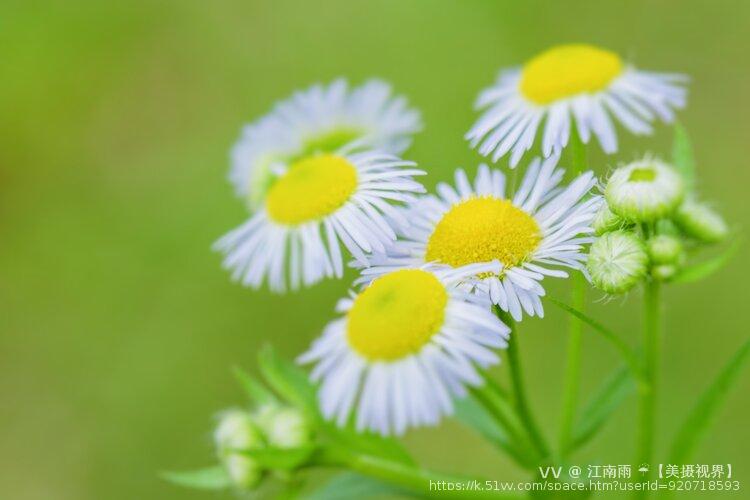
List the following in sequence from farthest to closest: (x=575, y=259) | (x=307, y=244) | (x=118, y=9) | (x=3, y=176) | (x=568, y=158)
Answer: (x=118, y=9) < (x=3, y=176) < (x=568, y=158) < (x=307, y=244) < (x=575, y=259)

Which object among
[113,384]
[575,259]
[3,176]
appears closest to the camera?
[575,259]

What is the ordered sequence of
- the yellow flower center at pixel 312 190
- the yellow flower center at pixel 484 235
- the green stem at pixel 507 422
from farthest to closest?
the yellow flower center at pixel 312 190 < the green stem at pixel 507 422 < the yellow flower center at pixel 484 235

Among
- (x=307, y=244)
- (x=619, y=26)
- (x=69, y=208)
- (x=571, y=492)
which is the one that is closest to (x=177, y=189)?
(x=69, y=208)

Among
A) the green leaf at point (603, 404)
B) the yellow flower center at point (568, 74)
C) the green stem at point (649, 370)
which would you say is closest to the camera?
the green stem at point (649, 370)

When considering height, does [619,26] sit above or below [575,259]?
above

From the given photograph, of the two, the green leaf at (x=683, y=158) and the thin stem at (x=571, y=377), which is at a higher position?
the green leaf at (x=683, y=158)

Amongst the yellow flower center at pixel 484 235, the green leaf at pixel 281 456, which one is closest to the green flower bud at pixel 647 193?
the yellow flower center at pixel 484 235

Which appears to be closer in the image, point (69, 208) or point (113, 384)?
point (113, 384)

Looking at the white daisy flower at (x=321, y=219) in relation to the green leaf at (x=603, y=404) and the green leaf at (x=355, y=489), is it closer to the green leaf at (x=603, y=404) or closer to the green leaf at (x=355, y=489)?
the green leaf at (x=355, y=489)

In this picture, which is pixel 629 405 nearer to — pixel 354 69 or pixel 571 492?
pixel 571 492
